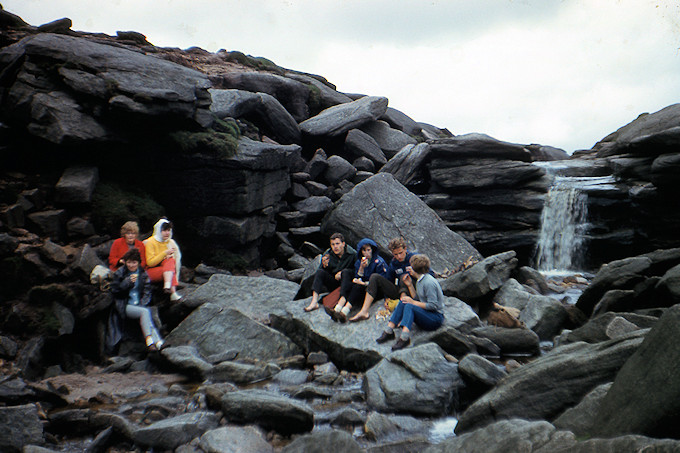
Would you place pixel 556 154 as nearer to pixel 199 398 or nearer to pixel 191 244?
pixel 191 244

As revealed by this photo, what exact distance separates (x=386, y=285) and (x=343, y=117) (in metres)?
16.3

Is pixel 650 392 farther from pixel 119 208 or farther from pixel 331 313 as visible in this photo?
pixel 119 208

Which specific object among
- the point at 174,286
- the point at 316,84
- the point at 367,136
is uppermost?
the point at 316,84

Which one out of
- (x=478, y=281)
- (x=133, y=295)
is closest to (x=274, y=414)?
(x=133, y=295)

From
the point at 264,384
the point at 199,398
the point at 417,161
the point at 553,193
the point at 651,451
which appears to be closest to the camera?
the point at 651,451

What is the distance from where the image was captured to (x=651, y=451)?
2531 millimetres

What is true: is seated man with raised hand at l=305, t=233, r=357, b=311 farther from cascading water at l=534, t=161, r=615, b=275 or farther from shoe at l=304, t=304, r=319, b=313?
cascading water at l=534, t=161, r=615, b=275

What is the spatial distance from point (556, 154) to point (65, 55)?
101 ft

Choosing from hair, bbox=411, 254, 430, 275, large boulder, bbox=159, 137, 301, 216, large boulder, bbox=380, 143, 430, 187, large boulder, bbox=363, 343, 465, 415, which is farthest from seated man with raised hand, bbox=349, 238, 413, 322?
large boulder, bbox=380, 143, 430, 187

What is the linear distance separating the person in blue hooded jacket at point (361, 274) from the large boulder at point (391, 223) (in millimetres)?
4177

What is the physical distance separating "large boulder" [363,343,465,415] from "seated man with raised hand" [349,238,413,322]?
2099mm

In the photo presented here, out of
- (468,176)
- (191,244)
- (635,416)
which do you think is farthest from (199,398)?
(468,176)

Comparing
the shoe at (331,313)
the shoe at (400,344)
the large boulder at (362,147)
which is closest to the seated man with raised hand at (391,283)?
the shoe at (331,313)

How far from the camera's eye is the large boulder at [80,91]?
11.8 meters
